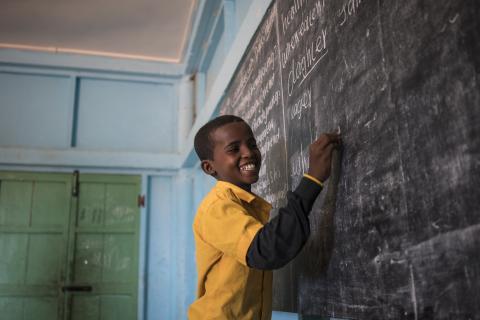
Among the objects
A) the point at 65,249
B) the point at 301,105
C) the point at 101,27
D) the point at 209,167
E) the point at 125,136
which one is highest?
the point at 101,27

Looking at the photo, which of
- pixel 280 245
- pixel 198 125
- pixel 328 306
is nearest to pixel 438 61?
pixel 280 245

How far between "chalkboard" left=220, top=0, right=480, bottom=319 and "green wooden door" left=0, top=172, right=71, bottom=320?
12.4ft

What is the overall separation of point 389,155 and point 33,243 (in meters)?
4.66

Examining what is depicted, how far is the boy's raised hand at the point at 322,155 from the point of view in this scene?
4.04 feet

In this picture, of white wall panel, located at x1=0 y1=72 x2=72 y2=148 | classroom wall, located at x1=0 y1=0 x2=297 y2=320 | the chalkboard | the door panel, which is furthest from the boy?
white wall panel, located at x1=0 y1=72 x2=72 y2=148

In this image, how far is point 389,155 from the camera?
1.07 m

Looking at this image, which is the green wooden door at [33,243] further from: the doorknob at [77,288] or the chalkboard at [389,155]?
the chalkboard at [389,155]

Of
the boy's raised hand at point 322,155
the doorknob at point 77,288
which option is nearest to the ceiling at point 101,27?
the doorknob at point 77,288

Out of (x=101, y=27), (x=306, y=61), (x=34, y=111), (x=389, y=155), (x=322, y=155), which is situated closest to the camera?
(x=389, y=155)

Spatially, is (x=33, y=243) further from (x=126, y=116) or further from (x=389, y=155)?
(x=389, y=155)

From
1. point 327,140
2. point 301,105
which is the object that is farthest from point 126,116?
point 327,140

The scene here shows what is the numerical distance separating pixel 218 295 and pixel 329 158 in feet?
1.64

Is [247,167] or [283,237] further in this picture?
[247,167]

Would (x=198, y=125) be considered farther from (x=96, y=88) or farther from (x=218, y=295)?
(x=218, y=295)
